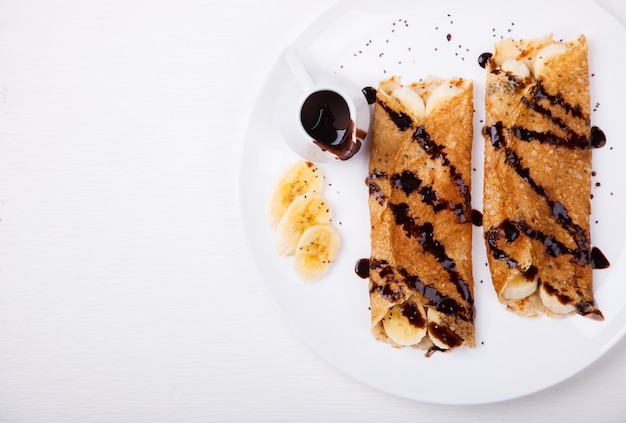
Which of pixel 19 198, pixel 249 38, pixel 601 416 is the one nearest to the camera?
pixel 601 416

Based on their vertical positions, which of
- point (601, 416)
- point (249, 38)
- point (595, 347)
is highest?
point (249, 38)

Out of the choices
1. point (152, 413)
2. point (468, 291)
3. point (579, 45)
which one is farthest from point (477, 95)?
point (152, 413)

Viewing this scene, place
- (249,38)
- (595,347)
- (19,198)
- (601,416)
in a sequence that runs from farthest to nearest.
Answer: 1. (19,198)
2. (249,38)
3. (601,416)
4. (595,347)

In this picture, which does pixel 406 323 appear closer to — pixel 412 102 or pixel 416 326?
pixel 416 326

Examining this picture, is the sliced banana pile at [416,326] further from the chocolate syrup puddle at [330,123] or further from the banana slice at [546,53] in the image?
the banana slice at [546,53]

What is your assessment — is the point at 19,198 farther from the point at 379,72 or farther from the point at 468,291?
the point at 468,291

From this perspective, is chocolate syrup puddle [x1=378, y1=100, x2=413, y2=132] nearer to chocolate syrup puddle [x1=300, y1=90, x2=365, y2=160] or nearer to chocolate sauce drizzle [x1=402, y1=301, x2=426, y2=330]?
chocolate syrup puddle [x1=300, y1=90, x2=365, y2=160]

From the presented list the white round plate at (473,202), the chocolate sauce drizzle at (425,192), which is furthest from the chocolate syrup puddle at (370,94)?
the chocolate sauce drizzle at (425,192)
